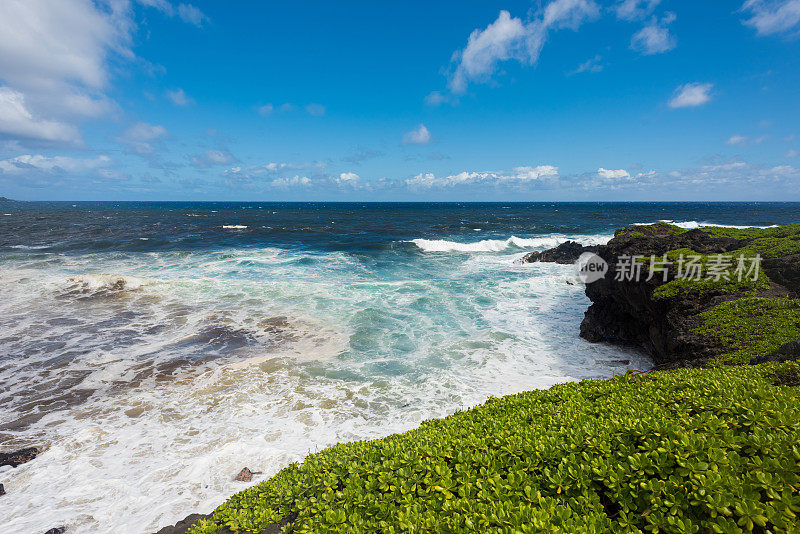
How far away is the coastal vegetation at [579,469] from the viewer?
2697mm

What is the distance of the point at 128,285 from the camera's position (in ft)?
70.1

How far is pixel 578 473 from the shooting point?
131 inches

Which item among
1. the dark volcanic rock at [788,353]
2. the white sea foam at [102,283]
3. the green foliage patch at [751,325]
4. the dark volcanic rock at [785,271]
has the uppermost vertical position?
the dark volcanic rock at [785,271]

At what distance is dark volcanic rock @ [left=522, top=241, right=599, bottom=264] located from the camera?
31.1m

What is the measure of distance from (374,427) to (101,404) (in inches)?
312

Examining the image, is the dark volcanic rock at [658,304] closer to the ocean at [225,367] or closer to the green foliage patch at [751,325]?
the green foliage patch at [751,325]

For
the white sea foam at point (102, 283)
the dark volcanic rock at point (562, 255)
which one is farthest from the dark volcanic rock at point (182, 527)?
the dark volcanic rock at point (562, 255)

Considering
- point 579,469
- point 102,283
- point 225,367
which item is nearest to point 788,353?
point 579,469

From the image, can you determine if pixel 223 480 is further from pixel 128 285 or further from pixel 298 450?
pixel 128 285

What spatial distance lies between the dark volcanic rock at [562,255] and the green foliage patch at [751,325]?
859 inches

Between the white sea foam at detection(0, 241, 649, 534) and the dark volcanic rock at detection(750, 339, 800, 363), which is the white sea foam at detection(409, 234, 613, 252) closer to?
the white sea foam at detection(0, 241, 649, 534)

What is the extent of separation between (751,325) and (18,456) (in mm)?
17520

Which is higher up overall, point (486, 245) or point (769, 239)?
point (769, 239)

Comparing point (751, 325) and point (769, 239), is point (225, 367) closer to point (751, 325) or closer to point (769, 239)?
point (751, 325)
